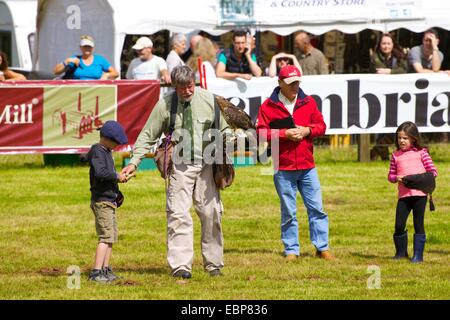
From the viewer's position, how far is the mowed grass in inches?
415

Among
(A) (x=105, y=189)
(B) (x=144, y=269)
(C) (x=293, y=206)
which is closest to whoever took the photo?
(A) (x=105, y=189)

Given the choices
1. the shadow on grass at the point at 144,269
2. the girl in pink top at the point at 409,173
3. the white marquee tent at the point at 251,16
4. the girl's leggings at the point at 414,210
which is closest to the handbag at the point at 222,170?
the shadow on grass at the point at 144,269

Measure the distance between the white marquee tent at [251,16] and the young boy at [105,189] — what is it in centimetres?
984

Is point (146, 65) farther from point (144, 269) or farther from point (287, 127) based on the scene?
point (144, 269)

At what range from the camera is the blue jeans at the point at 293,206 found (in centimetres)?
1248

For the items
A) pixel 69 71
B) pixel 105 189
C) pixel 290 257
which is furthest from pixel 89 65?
pixel 105 189

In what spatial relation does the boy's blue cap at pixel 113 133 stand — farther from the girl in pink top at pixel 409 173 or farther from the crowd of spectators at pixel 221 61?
the crowd of spectators at pixel 221 61

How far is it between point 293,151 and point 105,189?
2.27 metres

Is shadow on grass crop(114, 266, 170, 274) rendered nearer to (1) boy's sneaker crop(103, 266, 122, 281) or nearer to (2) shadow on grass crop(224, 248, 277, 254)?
(1) boy's sneaker crop(103, 266, 122, 281)

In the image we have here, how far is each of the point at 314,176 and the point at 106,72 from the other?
25.6ft

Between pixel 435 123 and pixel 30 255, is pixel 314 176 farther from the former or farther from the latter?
pixel 435 123

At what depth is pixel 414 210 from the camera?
12266 mm

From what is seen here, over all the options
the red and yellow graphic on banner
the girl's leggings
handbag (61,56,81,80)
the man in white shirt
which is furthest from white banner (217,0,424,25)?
the girl's leggings
